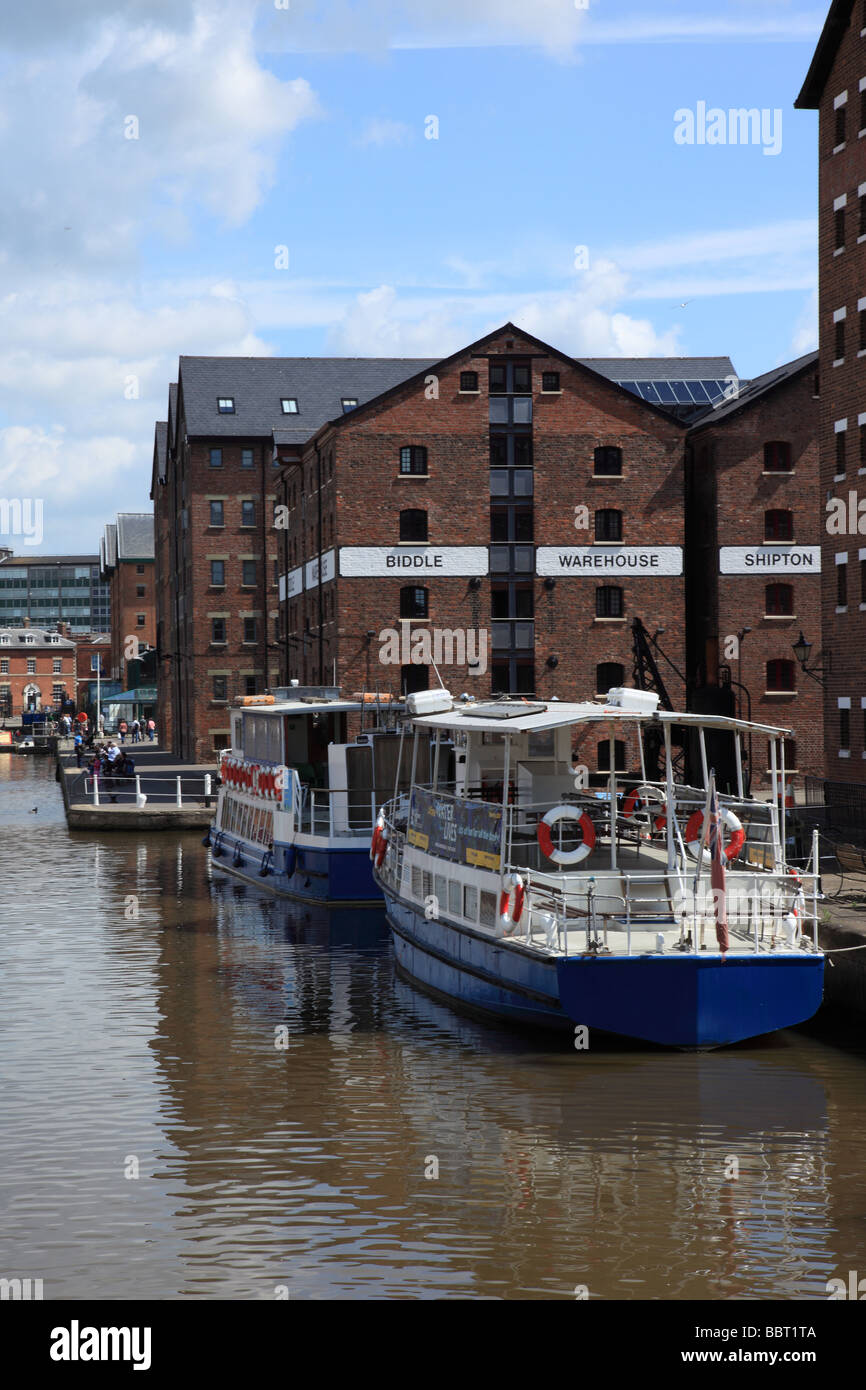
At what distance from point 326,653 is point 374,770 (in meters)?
22.8

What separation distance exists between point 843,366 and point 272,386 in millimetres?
42880

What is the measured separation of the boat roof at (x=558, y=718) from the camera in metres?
19.4

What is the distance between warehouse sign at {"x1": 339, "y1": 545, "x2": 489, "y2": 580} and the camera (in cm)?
5166

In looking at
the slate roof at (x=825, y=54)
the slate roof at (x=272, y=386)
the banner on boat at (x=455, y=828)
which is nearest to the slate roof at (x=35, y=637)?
the slate roof at (x=272, y=386)

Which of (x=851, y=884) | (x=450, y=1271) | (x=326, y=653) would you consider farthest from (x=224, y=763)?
(x=450, y=1271)

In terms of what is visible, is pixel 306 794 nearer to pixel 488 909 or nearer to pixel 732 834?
pixel 488 909

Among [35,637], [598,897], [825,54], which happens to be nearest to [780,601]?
[825,54]

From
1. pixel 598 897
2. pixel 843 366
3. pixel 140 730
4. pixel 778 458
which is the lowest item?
pixel 140 730

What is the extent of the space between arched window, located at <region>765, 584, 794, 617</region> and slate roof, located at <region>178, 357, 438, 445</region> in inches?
1142

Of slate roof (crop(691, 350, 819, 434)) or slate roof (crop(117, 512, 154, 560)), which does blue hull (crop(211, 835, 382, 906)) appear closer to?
slate roof (crop(691, 350, 819, 434))

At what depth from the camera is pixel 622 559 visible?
51.7 m

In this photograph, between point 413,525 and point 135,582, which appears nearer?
point 413,525

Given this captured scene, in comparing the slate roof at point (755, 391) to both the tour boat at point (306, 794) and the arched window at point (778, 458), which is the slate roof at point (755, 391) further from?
the tour boat at point (306, 794)
